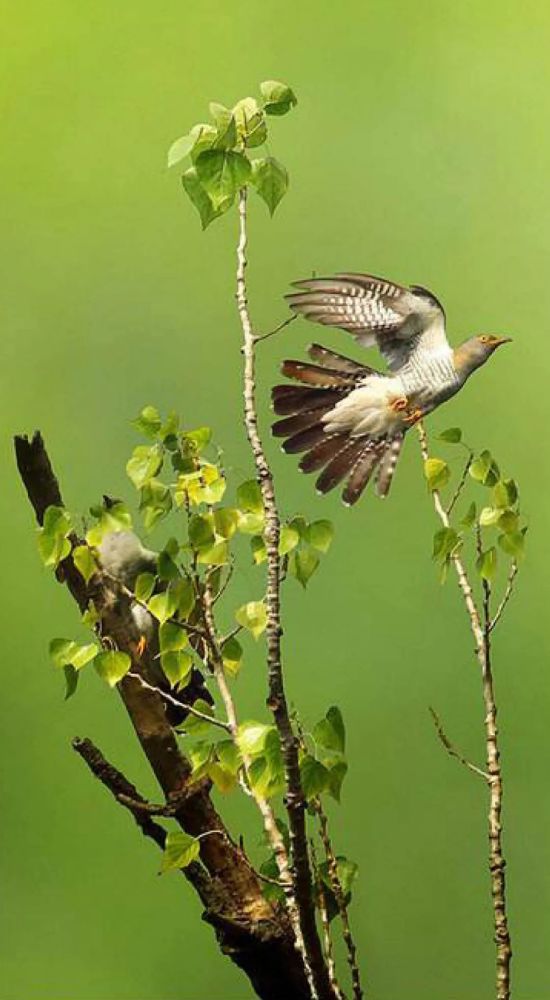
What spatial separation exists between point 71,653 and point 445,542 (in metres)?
0.47

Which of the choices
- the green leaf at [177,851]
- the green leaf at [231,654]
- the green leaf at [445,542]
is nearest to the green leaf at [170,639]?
the green leaf at [231,654]

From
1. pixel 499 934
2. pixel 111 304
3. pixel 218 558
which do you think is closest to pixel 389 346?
pixel 111 304

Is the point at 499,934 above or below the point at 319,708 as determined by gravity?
below

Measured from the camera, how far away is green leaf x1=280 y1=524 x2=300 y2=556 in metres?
1.61

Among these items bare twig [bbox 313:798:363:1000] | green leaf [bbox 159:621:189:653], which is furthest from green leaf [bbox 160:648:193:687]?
bare twig [bbox 313:798:363:1000]

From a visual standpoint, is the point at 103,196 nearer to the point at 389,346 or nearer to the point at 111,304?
the point at 111,304

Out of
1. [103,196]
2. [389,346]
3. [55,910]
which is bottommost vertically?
[55,910]

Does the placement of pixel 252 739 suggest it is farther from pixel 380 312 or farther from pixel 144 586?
pixel 380 312

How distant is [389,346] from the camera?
2035 mm

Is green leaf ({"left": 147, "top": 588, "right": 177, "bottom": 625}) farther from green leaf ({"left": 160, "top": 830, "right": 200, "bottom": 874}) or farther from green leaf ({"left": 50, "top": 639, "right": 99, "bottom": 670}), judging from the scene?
green leaf ({"left": 160, "top": 830, "right": 200, "bottom": 874})

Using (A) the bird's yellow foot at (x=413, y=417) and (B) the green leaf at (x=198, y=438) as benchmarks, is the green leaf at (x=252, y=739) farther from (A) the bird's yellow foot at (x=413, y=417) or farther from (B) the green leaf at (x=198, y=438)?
(A) the bird's yellow foot at (x=413, y=417)

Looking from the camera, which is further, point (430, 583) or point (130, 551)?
point (430, 583)

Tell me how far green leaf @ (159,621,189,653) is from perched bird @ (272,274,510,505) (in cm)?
49

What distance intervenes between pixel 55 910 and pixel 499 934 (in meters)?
0.73
